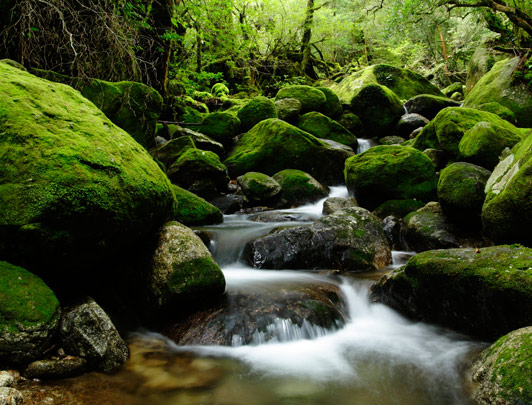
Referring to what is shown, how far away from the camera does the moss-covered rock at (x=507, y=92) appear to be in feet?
35.1

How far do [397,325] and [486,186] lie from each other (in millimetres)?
3140

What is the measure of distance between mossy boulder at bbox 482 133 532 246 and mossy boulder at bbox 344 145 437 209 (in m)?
2.39

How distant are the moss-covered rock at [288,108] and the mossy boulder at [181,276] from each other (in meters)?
9.71

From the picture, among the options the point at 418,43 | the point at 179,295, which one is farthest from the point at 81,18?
the point at 418,43

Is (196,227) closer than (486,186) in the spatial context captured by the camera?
No

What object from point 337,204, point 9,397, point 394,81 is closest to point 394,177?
point 337,204

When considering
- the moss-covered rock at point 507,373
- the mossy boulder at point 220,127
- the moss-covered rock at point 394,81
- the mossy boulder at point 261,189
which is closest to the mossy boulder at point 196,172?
the mossy boulder at point 261,189

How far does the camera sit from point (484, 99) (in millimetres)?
11812

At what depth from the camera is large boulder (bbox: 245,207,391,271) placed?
5348 millimetres

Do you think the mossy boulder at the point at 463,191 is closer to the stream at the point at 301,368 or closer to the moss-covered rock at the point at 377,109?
the stream at the point at 301,368

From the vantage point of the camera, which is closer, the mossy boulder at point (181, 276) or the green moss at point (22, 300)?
the green moss at point (22, 300)

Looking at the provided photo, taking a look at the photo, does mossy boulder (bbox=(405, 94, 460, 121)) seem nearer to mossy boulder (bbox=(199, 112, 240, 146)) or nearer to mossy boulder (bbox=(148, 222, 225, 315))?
mossy boulder (bbox=(199, 112, 240, 146))

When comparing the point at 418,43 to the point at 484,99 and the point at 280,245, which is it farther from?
the point at 280,245

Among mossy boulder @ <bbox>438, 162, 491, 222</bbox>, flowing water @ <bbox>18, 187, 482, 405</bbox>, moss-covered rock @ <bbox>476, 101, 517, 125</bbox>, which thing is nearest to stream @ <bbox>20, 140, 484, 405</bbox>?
flowing water @ <bbox>18, 187, 482, 405</bbox>
